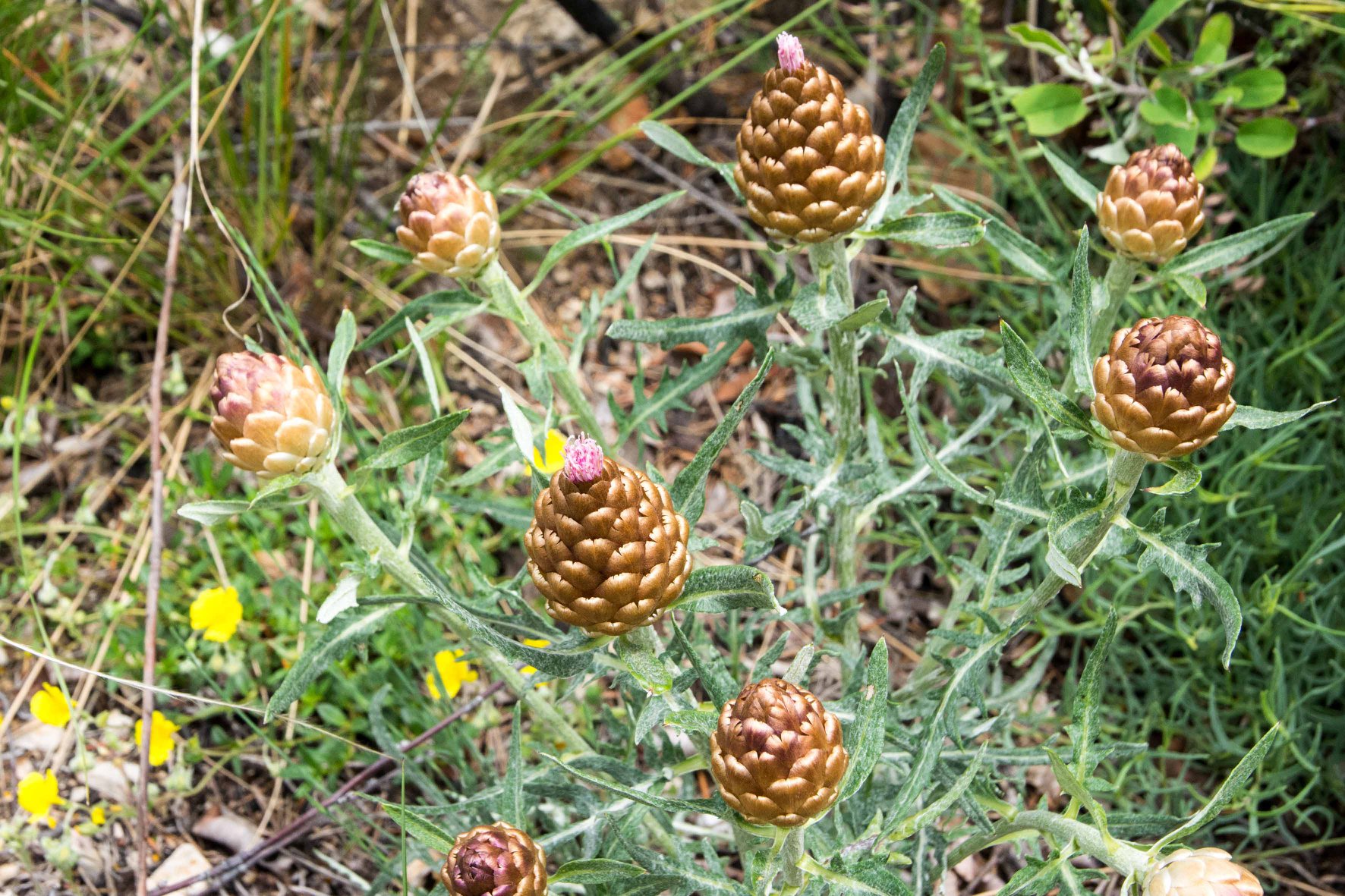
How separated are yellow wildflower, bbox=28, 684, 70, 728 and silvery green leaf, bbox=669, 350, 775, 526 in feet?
4.93

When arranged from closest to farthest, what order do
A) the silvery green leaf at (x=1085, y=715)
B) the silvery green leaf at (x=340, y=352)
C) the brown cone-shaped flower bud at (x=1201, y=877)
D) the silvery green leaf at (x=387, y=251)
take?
the brown cone-shaped flower bud at (x=1201, y=877), the silvery green leaf at (x=1085, y=715), the silvery green leaf at (x=340, y=352), the silvery green leaf at (x=387, y=251)

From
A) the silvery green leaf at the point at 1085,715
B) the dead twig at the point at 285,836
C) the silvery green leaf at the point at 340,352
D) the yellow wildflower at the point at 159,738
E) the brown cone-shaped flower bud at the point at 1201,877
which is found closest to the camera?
the brown cone-shaped flower bud at the point at 1201,877

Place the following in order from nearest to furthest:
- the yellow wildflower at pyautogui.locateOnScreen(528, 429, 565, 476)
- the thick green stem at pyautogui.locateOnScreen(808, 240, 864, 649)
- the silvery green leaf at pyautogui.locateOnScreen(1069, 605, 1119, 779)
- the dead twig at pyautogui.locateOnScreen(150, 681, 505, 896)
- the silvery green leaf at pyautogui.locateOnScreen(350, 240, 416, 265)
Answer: the silvery green leaf at pyautogui.locateOnScreen(1069, 605, 1119, 779) < the thick green stem at pyautogui.locateOnScreen(808, 240, 864, 649) < the silvery green leaf at pyautogui.locateOnScreen(350, 240, 416, 265) < the yellow wildflower at pyautogui.locateOnScreen(528, 429, 565, 476) < the dead twig at pyautogui.locateOnScreen(150, 681, 505, 896)

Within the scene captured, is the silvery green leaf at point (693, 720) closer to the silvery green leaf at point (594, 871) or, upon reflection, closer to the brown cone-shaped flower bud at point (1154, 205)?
the silvery green leaf at point (594, 871)

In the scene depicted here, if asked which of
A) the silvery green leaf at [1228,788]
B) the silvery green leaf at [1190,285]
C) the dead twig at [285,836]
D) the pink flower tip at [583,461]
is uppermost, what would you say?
the pink flower tip at [583,461]

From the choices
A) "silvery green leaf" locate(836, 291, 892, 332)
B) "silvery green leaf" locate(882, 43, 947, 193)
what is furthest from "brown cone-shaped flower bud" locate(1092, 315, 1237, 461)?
"silvery green leaf" locate(882, 43, 947, 193)

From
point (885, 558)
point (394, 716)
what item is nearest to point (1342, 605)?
point (885, 558)

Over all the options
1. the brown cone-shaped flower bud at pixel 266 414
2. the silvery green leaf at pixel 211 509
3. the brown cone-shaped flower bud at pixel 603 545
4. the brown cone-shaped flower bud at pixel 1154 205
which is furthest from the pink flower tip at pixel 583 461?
the brown cone-shaped flower bud at pixel 1154 205

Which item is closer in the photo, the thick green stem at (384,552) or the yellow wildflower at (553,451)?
the thick green stem at (384,552)

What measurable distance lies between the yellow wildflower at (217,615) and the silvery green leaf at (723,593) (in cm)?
138

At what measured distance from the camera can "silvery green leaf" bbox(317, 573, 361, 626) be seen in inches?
54.2

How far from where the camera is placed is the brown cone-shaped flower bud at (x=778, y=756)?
1.17m

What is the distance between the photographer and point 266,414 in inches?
53.3

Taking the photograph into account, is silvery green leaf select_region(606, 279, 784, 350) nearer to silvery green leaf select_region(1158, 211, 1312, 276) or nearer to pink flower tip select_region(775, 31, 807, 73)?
pink flower tip select_region(775, 31, 807, 73)
